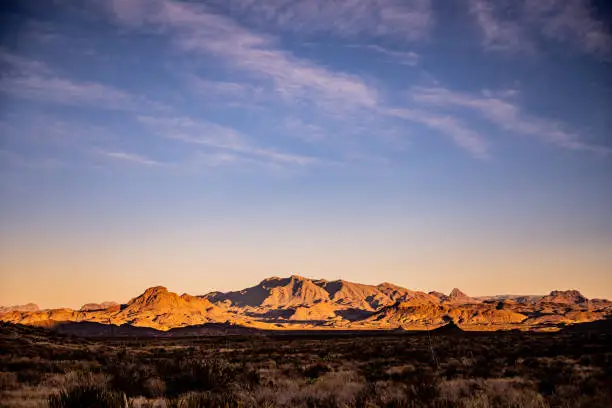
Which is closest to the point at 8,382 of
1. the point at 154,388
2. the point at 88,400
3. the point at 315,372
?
the point at 154,388

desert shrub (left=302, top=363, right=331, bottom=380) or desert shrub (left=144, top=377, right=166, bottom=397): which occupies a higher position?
desert shrub (left=144, top=377, right=166, bottom=397)

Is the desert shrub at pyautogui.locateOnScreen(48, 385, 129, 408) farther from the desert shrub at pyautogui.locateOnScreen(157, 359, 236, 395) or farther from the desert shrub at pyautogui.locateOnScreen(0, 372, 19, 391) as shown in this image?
the desert shrub at pyautogui.locateOnScreen(0, 372, 19, 391)

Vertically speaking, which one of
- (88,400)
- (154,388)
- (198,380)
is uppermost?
(88,400)

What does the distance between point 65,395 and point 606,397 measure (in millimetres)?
11280

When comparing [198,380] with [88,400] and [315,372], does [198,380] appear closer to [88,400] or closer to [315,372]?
[88,400]

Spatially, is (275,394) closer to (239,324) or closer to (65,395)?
(65,395)

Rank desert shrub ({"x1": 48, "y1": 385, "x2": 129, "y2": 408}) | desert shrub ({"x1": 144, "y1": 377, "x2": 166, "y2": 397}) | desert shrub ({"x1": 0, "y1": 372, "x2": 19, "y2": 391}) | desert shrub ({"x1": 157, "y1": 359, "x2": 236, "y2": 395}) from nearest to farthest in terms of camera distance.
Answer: desert shrub ({"x1": 48, "y1": 385, "x2": 129, "y2": 408})
desert shrub ({"x1": 144, "y1": 377, "x2": 166, "y2": 397})
desert shrub ({"x1": 157, "y1": 359, "x2": 236, "y2": 395})
desert shrub ({"x1": 0, "y1": 372, "x2": 19, "y2": 391})

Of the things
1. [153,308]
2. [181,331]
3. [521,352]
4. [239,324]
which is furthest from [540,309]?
[521,352]

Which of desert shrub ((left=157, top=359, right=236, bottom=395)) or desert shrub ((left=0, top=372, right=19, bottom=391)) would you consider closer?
desert shrub ((left=157, top=359, right=236, bottom=395))

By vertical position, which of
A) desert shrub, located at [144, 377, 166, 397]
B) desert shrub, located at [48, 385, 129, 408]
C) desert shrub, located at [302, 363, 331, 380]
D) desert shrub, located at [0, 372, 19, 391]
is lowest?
desert shrub, located at [302, 363, 331, 380]


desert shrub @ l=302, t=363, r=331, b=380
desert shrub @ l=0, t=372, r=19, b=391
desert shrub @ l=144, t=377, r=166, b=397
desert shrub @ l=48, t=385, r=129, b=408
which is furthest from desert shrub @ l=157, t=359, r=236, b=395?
desert shrub @ l=302, t=363, r=331, b=380

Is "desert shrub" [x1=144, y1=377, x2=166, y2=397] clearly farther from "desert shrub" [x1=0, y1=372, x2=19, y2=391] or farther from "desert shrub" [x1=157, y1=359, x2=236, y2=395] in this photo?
"desert shrub" [x1=0, y1=372, x2=19, y2=391]

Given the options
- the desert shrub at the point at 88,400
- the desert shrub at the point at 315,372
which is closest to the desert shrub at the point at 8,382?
the desert shrub at the point at 88,400

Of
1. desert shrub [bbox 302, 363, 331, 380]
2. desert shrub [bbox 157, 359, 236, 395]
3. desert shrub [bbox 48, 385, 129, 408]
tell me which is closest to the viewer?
desert shrub [bbox 48, 385, 129, 408]
